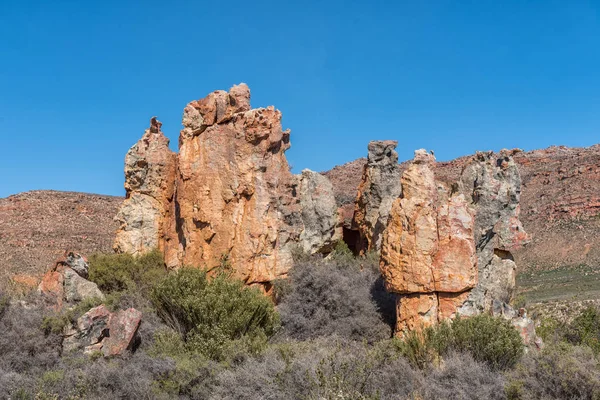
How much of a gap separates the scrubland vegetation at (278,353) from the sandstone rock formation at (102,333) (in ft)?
0.92

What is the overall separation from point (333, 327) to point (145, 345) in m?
4.81

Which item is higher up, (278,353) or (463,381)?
(278,353)

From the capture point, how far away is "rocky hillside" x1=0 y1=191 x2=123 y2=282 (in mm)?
33781

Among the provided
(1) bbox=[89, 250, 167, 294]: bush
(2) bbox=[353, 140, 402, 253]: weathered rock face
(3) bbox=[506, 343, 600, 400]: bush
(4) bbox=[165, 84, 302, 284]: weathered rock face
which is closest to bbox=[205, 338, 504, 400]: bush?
(3) bbox=[506, 343, 600, 400]: bush

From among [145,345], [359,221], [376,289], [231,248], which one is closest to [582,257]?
[359,221]

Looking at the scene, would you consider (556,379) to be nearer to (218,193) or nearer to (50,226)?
(218,193)

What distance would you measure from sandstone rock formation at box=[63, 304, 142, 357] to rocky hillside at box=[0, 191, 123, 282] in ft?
62.2

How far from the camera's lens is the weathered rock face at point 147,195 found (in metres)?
17.6

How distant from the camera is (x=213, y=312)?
13078 mm

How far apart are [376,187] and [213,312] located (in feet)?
28.0

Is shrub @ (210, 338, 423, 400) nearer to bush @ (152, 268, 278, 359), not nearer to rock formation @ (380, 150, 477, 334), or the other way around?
bush @ (152, 268, 278, 359)

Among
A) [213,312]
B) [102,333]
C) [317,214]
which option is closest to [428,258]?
[213,312]

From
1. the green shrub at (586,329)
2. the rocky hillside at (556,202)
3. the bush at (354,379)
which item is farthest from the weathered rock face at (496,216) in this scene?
the rocky hillside at (556,202)

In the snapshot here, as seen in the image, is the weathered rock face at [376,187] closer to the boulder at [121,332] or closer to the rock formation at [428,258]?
the rock formation at [428,258]
